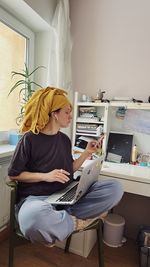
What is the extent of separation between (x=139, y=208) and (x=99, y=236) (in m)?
0.78

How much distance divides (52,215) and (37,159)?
37 cm

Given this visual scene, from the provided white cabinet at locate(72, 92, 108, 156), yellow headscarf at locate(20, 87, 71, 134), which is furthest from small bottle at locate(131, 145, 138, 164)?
yellow headscarf at locate(20, 87, 71, 134)

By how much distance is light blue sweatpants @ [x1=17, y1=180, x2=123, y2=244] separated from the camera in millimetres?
891

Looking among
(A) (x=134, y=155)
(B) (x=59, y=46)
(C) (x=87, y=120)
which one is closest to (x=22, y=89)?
(B) (x=59, y=46)

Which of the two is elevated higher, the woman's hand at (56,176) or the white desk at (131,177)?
the woman's hand at (56,176)

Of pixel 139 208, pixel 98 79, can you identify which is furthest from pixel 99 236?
pixel 98 79

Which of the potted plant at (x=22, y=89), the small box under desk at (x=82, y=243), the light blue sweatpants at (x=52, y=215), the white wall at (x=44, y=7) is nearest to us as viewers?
the light blue sweatpants at (x=52, y=215)

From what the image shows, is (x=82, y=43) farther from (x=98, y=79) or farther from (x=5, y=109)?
(x=5, y=109)

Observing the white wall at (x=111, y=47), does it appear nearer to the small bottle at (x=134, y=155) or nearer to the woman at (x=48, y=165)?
the small bottle at (x=134, y=155)

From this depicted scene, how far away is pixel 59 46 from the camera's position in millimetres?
1805

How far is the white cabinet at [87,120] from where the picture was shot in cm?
184

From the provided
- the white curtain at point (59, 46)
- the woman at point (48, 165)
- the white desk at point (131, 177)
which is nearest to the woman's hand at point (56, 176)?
the woman at point (48, 165)

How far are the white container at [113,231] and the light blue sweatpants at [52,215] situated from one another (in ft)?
2.07

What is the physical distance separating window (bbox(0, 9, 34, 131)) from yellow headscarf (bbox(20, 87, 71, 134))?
0.62 metres
